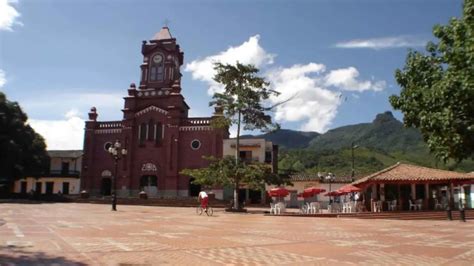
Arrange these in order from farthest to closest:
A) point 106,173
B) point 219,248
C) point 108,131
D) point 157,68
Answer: point 157,68
point 108,131
point 106,173
point 219,248

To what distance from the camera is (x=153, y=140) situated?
157 ft

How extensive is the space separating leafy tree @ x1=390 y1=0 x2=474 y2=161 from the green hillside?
60.6 ft

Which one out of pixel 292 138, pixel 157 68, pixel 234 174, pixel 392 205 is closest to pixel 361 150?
pixel 157 68

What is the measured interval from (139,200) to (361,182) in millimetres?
20376

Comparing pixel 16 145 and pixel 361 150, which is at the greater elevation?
pixel 361 150

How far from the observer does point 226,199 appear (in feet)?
146

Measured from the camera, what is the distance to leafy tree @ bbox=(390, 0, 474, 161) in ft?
30.4

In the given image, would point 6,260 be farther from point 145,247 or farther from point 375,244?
point 375,244

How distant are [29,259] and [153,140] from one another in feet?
132

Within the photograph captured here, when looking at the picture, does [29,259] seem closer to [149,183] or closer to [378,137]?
[149,183]

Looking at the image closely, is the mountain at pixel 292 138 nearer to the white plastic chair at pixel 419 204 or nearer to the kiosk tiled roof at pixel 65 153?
the kiosk tiled roof at pixel 65 153

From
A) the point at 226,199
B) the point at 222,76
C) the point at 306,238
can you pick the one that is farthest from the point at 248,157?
the point at 306,238

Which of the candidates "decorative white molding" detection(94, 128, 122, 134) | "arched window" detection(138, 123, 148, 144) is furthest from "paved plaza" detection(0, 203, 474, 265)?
"decorative white molding" detection(94, 128, 122, 134)

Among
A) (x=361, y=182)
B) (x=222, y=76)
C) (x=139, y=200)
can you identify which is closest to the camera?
(x=361, y=182)
